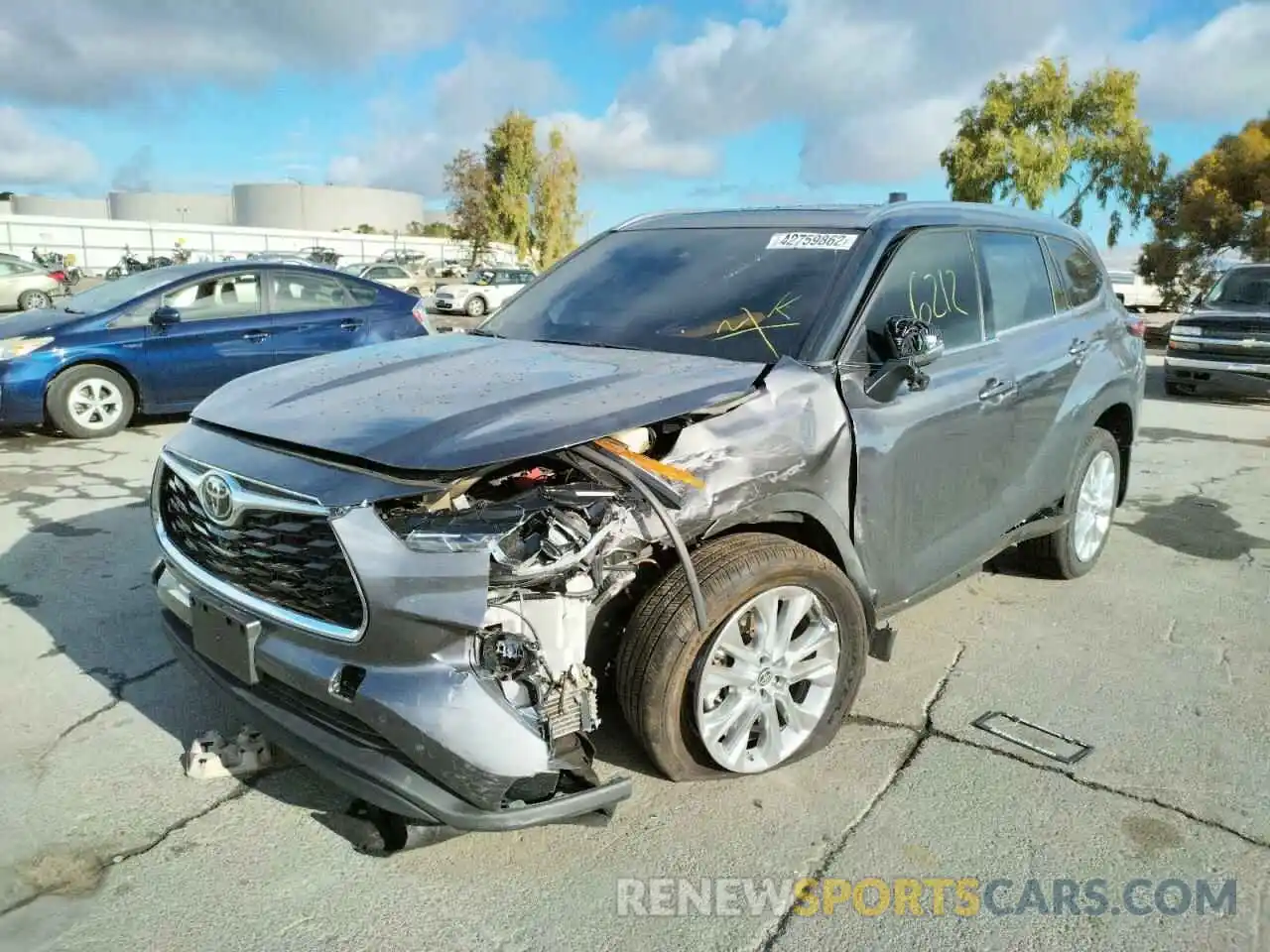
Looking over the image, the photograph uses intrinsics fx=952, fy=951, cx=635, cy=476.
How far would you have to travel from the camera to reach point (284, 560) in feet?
8.41

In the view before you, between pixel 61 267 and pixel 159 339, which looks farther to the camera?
pixel 61 267

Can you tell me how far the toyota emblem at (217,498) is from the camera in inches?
105

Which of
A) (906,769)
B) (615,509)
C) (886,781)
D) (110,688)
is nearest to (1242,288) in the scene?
(906,769)

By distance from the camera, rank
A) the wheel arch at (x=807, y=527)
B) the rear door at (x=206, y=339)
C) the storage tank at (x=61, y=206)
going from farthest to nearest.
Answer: the storage tank at (x=61, y=206) < the rear door at (x=206, y=339) < the wheel arch at (x=807, y=527)

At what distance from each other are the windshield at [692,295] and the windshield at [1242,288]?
11085mm

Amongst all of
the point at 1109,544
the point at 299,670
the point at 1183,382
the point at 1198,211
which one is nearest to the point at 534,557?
the point at 299,670

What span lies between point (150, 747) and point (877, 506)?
8.77ft

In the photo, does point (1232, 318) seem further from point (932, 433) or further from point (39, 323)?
point (39, 323)

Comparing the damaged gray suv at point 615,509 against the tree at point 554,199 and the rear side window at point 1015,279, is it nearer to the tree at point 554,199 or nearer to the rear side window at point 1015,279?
the rear side window at point 1015,279

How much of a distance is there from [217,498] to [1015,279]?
3.47 metres

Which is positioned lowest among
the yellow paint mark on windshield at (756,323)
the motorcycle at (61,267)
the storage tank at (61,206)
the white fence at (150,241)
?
the yellow paint mark on windshield at (756,323)

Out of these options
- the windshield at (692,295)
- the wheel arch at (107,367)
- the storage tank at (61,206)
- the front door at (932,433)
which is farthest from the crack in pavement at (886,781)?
the storage tank at (61,206)

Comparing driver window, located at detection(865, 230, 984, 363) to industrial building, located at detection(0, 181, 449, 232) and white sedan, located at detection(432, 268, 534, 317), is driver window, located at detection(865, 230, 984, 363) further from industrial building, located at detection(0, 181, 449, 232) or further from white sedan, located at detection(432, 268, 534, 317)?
industrial building, located at detection(0, 181, 449, 232)

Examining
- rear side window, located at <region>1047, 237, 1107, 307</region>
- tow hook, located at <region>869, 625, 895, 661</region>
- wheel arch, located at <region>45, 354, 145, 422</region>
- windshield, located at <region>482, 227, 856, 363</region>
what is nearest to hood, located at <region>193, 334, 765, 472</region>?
windshield, located at <region>482, 227, 856, 363</region>
